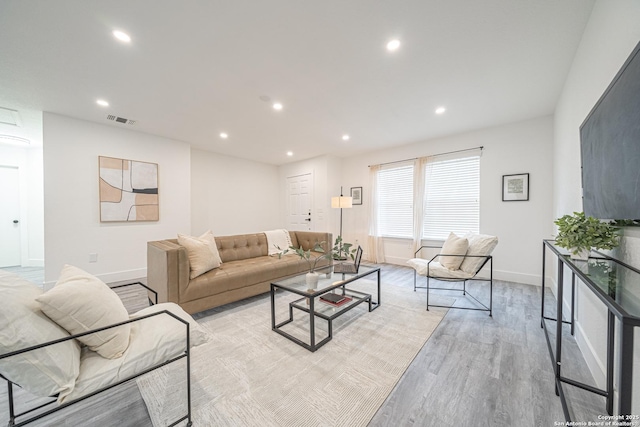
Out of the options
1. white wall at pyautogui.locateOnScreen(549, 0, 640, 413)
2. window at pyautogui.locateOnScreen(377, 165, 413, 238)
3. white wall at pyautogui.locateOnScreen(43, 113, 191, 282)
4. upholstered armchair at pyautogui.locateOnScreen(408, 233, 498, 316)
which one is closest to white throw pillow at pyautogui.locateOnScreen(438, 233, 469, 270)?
upholstered armchair at pyautogui.locateOnScreen(408, 233, 498, 316)

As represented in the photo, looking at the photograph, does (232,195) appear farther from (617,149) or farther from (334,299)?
(617,149)

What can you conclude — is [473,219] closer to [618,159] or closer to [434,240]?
[434,240]

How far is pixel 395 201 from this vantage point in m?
5.02

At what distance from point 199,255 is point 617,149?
334 centimetres

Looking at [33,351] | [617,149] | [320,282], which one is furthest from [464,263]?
[33,351]

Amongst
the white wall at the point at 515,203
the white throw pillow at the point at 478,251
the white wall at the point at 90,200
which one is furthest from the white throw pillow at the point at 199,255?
the white wall at the point at 515,203

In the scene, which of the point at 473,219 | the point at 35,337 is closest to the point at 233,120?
the point at 35,337

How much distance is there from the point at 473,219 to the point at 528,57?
103 inches

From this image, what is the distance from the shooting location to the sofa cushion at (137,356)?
101 cm

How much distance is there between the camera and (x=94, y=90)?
270 cm

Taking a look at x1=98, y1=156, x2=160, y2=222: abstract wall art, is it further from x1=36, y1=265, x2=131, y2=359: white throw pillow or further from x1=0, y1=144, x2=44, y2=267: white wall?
x1=36, y1=265, x2=131, y2=359: white throw pillow

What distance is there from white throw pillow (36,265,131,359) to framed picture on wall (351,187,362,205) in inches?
191

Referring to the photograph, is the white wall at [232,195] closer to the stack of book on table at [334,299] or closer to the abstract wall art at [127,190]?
the abstract wall art at [127,190]

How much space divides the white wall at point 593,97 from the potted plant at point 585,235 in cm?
7
